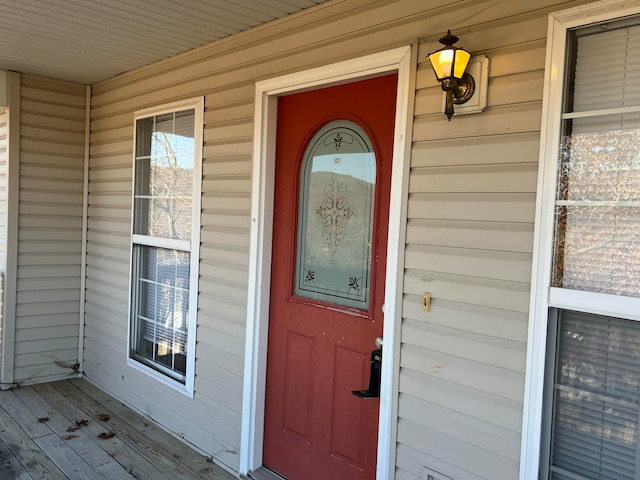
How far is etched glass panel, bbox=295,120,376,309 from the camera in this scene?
2.49 metres

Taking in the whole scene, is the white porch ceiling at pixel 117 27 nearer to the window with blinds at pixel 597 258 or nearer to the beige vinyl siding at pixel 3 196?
the beige vinyl siding at pixel 3 196

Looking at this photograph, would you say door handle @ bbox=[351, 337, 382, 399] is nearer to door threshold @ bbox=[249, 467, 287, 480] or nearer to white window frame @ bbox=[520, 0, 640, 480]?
white window frame @ bbox=[520, 0, 640, 480]

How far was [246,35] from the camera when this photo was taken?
2945 millimetres

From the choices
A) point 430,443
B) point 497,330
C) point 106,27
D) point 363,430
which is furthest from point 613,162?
point 106,27

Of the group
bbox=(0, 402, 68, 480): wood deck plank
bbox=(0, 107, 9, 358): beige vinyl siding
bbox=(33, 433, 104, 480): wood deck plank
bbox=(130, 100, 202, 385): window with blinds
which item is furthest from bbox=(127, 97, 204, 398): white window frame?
bbox=(0, 107, 9, 358): beige vinyl siding

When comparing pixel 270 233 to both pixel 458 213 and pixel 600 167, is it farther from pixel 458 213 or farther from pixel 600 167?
pixel 600 167

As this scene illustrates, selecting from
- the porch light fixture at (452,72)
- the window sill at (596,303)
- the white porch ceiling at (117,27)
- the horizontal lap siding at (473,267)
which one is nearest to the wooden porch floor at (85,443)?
the horizontal lap siding at (473,267)

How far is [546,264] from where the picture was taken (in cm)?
177

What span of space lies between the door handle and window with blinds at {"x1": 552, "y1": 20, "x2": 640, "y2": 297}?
0.86m

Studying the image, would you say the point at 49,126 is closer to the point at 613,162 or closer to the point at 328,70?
the point at 328,70

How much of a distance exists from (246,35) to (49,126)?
7.57 feet

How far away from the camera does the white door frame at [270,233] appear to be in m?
2.17

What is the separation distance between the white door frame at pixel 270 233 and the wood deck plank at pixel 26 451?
1.10m

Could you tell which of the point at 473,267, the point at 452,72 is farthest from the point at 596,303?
the point at 452,72
